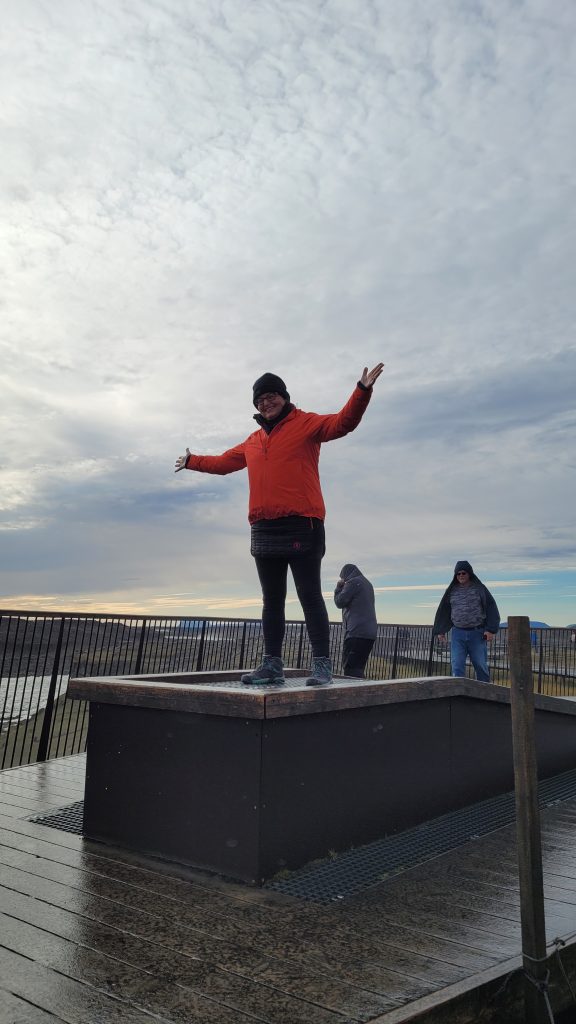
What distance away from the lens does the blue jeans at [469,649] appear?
9461mm

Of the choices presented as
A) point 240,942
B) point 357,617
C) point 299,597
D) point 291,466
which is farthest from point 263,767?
point 357,617

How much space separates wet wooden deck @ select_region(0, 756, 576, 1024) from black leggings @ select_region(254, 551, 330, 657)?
60.5 inches

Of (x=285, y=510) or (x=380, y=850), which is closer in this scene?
(x=380, y=850)

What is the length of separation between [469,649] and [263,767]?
20.3 feet

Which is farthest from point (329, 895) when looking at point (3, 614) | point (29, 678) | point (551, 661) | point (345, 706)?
point (551, 661)

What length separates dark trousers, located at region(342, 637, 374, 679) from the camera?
377 inches

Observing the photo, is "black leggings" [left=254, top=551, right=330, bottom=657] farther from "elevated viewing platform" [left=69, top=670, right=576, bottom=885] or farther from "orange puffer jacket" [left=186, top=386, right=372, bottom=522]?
"elevated viewing platform" [left=69, top=670, right=576, bottom=885]

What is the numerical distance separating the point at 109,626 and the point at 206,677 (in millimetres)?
3618

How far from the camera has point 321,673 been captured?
4848 millimetres

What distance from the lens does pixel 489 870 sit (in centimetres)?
425

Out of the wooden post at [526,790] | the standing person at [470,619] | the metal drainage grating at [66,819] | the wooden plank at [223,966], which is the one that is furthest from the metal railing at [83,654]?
the wooden post at [526,790]

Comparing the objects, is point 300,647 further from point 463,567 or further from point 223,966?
point 223,966

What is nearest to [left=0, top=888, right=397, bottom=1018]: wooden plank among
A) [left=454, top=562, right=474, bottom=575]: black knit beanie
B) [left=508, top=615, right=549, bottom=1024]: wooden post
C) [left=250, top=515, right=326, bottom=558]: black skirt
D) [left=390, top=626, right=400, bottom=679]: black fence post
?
[left=508, top=615, right=549, bottom=1024]: wooden post

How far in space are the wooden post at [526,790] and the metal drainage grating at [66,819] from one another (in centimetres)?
288
